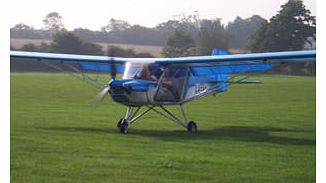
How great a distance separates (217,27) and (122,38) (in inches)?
60.4

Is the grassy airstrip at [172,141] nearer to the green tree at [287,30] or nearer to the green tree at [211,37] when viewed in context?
the green tree at [287,30]

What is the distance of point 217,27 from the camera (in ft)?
25.2

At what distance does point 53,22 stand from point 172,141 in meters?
2.49

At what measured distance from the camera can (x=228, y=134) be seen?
9.98 metres

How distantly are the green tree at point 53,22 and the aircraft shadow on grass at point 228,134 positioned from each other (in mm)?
A: 2325

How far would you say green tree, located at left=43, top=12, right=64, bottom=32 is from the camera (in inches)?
301

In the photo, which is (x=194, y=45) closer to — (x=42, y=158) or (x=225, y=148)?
(x=225, y=148)

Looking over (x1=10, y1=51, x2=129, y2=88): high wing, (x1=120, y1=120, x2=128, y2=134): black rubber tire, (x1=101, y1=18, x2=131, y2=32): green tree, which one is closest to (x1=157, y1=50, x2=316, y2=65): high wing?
(x1=10, y1=51, x2=129, y2=88): high wing

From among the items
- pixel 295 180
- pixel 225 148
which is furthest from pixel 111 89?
pixel 295 180

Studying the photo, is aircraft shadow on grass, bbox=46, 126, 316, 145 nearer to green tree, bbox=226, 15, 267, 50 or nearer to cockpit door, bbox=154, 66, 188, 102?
cockpit door, bbox=154, 66, 188, 102

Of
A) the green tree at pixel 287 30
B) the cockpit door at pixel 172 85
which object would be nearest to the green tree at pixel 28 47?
the cockpit door at pixel 172 85

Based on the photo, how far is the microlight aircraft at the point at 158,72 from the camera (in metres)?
9.33

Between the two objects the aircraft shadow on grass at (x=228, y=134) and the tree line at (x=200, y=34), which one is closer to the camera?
the tree line at (x=200, y=34)

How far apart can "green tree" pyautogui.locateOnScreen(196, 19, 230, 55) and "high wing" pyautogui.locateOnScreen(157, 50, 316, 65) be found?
0.67ft
